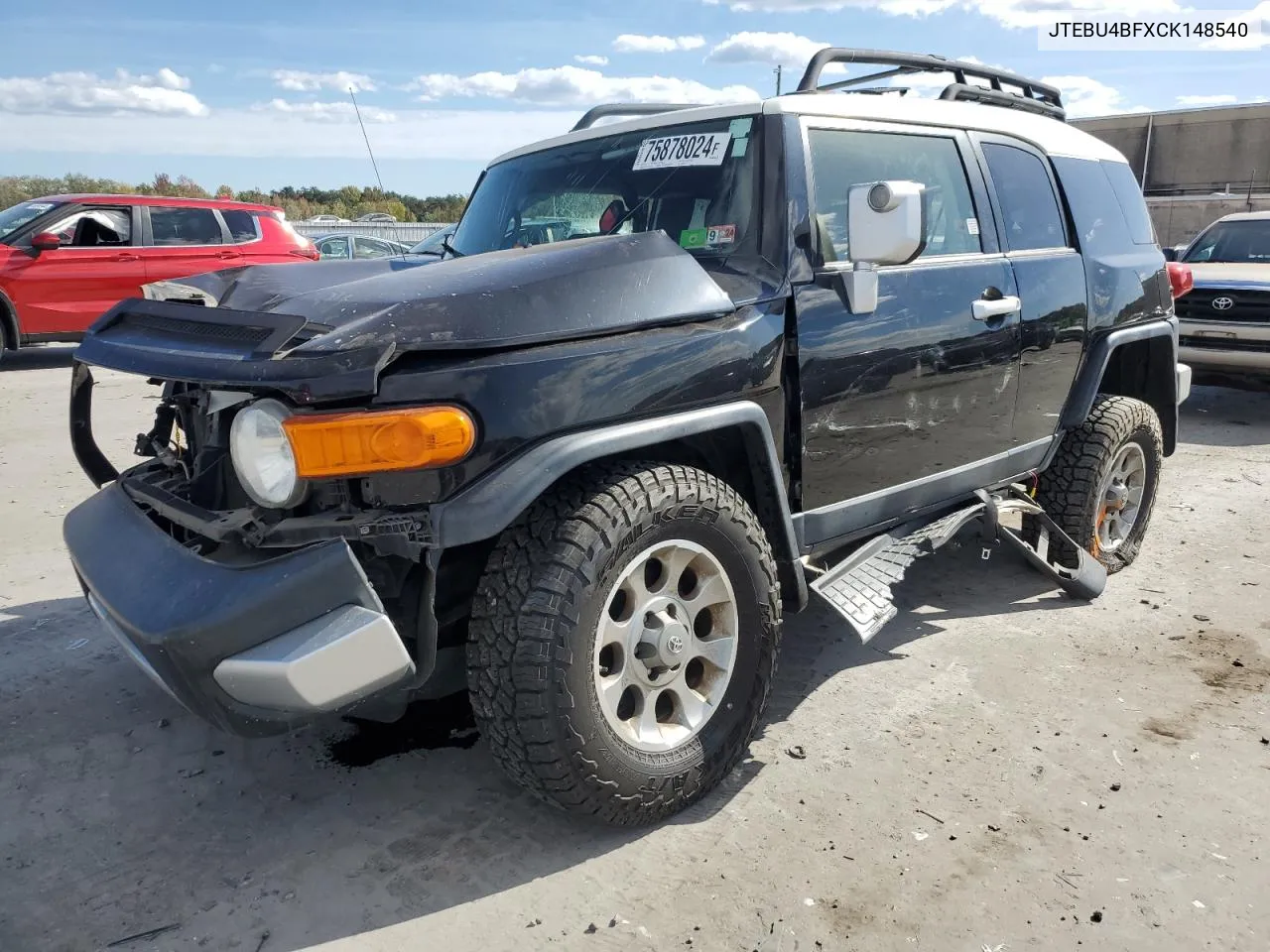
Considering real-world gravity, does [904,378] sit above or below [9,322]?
above

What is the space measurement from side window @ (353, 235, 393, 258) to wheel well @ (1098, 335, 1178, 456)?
507 inches

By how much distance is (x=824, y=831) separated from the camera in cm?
263

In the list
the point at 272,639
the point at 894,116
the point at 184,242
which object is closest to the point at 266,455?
the point at 272,639

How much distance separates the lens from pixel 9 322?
412 inches

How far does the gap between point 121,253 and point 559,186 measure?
30.1 ft

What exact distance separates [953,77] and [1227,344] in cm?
512

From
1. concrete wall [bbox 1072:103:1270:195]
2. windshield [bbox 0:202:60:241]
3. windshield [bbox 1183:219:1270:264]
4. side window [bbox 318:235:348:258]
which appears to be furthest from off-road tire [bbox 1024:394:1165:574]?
concrete wall [bbox 1072:103:1270:195]

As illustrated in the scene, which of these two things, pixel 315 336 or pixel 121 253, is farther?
pixel 121 253

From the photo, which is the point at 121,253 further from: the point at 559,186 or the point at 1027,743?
the point at 1027,743

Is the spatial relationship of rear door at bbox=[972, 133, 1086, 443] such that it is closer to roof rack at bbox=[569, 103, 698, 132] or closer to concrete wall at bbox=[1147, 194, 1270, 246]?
roof rack at bbox=[569, 103, 698, 132]

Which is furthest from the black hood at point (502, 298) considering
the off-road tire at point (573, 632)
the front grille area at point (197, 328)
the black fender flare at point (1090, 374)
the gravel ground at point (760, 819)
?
the black fender flare at point (1090, 374)

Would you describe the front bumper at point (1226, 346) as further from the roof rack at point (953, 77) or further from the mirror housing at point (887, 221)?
the mirror housing at point (887, 221)

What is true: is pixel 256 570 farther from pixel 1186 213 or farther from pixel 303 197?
pixel 303 197

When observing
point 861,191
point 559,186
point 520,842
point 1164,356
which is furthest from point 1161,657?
point 559,186
